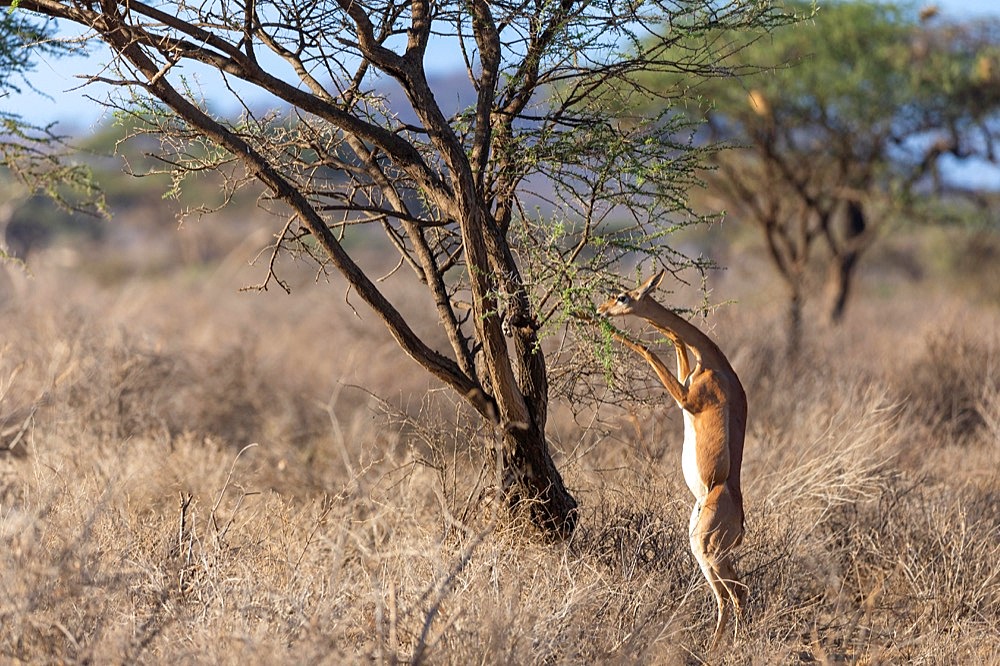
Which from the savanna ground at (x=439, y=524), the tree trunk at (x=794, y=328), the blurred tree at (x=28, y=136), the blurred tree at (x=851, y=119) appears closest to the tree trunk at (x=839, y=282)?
the blurred tree at (x=851, y=119)

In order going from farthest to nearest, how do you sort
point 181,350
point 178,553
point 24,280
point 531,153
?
point 24,280, point 181,350, point 531,153, point 178,553

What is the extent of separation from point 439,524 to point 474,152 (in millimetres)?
1651

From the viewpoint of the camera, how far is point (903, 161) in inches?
728

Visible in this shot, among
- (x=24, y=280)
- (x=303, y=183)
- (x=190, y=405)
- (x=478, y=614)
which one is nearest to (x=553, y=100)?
(x=303, y=183)

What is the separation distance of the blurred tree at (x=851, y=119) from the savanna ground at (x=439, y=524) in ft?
22.8

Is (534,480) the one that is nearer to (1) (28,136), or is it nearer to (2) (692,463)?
(2) (692,463)

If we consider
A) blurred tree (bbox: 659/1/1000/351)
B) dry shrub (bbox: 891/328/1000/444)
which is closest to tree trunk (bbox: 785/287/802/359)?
dry shrub (bbox: 891/328/1000/444)

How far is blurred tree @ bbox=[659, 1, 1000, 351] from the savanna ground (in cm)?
696

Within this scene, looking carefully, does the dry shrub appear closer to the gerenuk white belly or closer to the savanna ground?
the savanna ground

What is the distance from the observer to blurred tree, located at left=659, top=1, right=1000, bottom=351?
16859 mm

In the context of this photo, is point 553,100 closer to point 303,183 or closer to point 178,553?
point 303,183

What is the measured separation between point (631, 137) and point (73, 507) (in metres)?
2.90

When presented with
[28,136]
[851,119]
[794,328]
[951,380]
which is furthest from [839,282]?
[28,136]

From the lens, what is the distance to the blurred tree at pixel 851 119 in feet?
55.3
